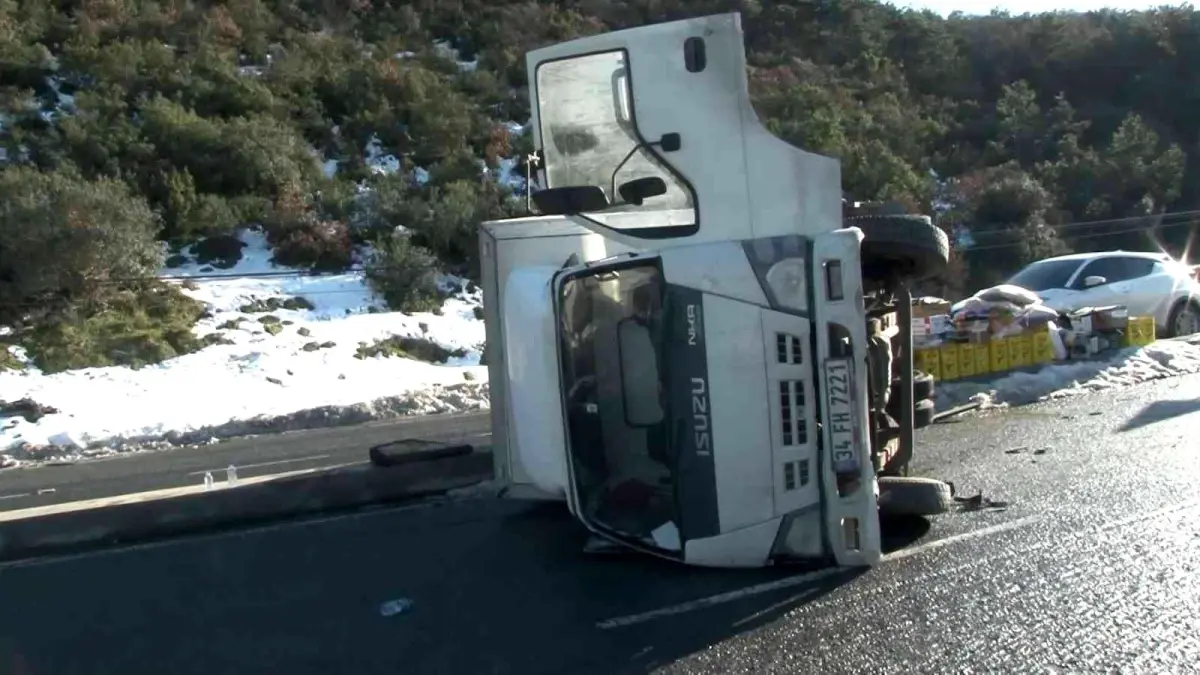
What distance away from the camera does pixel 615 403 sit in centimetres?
661

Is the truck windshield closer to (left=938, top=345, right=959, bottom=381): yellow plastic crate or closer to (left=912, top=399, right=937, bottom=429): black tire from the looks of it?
(left=912, top=399, right=937, bottom=429): black tire

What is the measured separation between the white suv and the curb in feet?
38.5

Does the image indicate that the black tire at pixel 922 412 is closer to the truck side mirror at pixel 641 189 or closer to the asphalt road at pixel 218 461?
the truck side mirror at pixel 641 189

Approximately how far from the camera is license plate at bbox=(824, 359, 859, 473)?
5.98 metres

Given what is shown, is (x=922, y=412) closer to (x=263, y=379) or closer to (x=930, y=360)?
(x=930, y=360)

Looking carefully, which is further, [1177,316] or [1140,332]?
[1177,316]

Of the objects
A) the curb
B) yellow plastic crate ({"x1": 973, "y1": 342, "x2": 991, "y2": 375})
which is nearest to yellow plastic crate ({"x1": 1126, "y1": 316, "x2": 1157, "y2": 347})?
yellow plastic crate ({"x1": 973, "y1": 342, "x2": 991, "y2": 375})

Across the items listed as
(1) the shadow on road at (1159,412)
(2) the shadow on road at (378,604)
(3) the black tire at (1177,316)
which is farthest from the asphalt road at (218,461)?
(3) the black tire at (1177,316)

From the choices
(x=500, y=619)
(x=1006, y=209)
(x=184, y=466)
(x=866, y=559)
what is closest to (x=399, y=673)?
(x=500, y=619)

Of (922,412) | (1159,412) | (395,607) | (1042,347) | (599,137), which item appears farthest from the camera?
(1042,347)

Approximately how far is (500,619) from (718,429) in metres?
1.31

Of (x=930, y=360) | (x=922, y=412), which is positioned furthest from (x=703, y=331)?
(x=930, y=360)

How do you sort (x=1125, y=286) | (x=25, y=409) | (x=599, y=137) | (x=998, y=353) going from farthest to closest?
(x=1125, y=286), (x=25, y=409), (x=998, y=353), (x=599, y=137)

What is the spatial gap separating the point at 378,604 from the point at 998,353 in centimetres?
899
